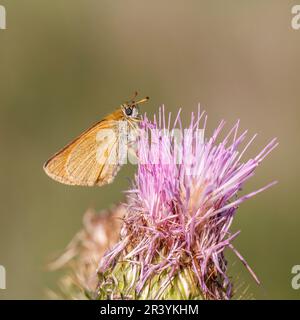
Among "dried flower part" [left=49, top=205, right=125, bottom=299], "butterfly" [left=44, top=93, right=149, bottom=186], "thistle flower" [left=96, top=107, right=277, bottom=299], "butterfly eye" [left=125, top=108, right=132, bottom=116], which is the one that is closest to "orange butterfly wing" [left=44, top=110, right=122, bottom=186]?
"butterfly" [left=44, top=93, right=149, bottom=186]

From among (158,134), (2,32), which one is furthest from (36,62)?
(158,134)

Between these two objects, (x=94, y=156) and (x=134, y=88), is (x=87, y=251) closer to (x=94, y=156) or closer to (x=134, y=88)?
(x=94, y=156)

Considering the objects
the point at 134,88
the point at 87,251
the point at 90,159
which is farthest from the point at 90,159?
the point at 134,88

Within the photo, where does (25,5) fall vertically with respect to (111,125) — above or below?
above

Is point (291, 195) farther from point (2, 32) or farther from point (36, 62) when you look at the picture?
point (2, 32)

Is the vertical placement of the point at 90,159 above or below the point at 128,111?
below

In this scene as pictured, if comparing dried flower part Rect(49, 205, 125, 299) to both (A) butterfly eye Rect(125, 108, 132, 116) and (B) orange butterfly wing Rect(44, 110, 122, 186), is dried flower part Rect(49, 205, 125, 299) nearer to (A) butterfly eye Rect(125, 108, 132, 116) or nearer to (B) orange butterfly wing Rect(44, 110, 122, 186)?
(B) orange butterfly wing Rect(44, 110, 122, 186)
